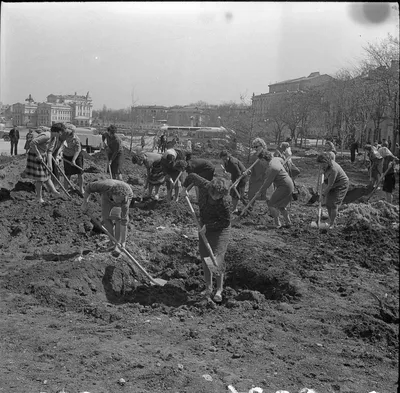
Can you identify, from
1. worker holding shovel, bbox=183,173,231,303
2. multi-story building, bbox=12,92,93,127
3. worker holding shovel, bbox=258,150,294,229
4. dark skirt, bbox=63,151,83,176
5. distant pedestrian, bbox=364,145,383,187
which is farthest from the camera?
multi-story building, bbox=12,92,93,127

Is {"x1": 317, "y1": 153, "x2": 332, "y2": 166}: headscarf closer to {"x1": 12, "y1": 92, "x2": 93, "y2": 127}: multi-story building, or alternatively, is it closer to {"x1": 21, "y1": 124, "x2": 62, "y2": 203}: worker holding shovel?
{"x1": 21, "y1": 124, "x2": 62, "y2": 203}: worker holding shovel

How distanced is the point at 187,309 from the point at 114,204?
164 cm

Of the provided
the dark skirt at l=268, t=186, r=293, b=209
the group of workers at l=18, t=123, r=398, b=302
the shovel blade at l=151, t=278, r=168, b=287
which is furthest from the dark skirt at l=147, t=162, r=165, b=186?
the shovel blade at l=151, t=278, r=168, b=287

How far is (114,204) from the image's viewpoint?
5.80 m

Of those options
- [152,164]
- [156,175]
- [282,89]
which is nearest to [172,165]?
[152,164]

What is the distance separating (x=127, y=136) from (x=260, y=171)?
16.2m

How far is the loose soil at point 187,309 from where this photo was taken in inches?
139

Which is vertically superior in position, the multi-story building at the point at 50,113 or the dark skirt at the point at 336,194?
the multi-story building at the point at 50,113

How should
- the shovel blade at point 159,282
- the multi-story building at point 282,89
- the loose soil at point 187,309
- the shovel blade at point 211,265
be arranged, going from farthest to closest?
the multi-story building at point 282,89
the shovel blade at point 159,282
the shovel blade at point 211,265
the loose soil at point 187,309

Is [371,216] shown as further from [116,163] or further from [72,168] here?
[72,168]

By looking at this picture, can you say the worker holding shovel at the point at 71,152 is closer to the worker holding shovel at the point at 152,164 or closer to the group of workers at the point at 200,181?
the group of workers at the point at 200,181

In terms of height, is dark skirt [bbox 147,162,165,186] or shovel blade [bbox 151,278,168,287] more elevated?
dark skirt [bbox 147,162,165,186]

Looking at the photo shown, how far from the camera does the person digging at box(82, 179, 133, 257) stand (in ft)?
18.4

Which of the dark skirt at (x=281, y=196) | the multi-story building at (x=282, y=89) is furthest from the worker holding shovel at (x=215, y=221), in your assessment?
the multi-story building at (x=282, y=89)
